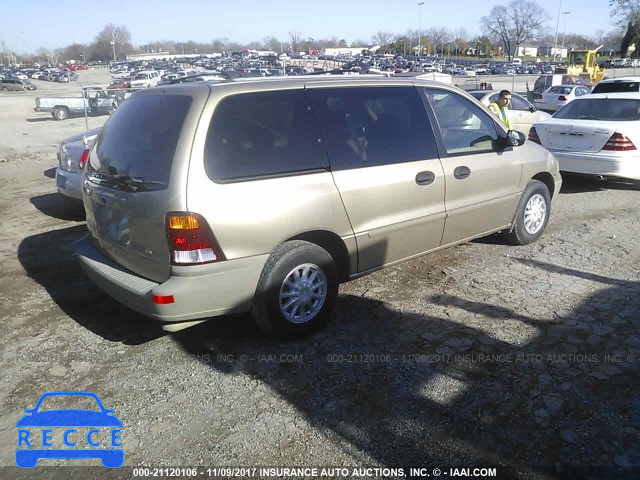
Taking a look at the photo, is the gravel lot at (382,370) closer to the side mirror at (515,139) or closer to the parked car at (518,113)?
the side mirror at (515,139)

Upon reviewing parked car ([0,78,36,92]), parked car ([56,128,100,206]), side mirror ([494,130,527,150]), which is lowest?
parked car ([56,128,100,206])

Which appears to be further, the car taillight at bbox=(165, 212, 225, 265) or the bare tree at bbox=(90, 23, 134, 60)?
the bare tree at bbox=(90, 23, 134, 60)

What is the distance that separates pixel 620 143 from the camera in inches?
300

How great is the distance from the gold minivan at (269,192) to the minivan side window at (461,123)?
21mm

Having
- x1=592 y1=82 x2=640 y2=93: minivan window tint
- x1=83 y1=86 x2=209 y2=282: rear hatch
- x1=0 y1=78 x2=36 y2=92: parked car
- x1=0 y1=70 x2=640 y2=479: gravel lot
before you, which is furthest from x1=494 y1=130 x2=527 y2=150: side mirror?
x1=0 y1=78 x2=36 y2=92: parked car

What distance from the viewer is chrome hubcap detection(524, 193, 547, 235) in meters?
5.59

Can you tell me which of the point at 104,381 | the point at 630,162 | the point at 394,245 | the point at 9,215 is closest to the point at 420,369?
the point at 394,245

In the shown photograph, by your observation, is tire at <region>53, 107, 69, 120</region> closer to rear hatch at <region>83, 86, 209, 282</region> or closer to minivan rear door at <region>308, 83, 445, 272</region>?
rear hatch at <region>83, 86, 209, 282</region>

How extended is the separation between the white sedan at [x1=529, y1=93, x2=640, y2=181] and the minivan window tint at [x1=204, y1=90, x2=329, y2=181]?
5.85 meters

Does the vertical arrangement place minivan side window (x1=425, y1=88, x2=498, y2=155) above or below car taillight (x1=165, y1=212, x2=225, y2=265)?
above

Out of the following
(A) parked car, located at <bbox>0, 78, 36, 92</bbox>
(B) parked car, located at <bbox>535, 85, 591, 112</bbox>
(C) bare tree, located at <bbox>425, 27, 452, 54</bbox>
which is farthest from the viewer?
(C) bare tree, located at <bbox>425, 27, 452, 54</bbox>

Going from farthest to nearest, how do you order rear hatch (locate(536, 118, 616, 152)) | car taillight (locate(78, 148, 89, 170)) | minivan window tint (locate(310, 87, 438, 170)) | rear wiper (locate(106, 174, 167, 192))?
rear hatch (locate(536, 118, 616, 152))
car taillight (locate(78, 148, 89, 170))
minivan window tint (locate(310, 87, 438, 170))
rear wiper (locate(106, 174, 167, 192))

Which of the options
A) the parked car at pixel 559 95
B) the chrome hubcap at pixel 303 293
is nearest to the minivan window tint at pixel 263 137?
the chrome hubcap at pixel 303 293

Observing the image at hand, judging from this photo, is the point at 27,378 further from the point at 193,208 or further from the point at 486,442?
the point at 486,442
